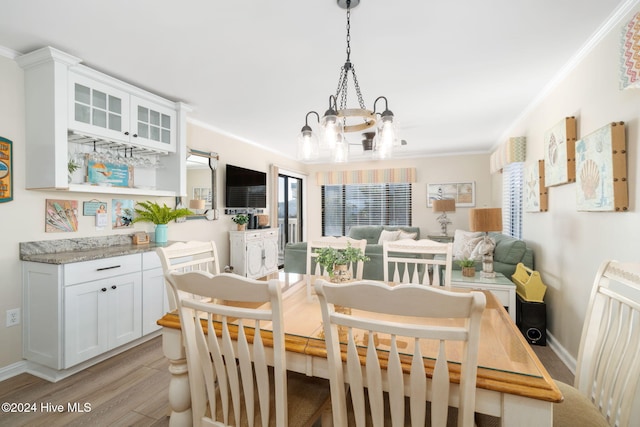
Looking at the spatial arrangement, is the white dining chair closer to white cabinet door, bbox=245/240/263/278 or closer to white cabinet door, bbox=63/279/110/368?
white cabinet door, bbox=63/279/110/368

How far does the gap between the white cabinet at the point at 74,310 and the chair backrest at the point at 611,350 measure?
3.09 meters

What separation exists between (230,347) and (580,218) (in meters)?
2.69

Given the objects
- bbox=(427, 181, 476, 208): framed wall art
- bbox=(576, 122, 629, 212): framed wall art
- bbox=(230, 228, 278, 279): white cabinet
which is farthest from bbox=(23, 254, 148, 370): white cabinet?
bbox=(427, 181, 476, 208): framed wall art

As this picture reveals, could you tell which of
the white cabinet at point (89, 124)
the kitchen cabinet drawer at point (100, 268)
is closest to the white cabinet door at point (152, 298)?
the kitchen cabinet drawer at point (100, 268)

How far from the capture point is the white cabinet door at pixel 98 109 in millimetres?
Result: 2482

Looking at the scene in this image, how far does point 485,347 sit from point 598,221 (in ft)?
5.67

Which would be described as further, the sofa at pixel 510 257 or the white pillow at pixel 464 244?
the white pillow at pixel 464 244

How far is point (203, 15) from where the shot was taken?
1916mm

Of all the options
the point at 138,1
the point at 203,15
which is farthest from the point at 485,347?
the point at 138,1

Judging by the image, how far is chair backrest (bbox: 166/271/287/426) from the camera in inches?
38.4

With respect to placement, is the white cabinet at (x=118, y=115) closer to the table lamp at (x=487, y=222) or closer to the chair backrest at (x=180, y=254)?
the chair backrest at (x=180, y=254)

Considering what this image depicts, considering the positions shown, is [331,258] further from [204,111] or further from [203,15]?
[204,111]

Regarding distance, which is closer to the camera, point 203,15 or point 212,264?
point 203,15

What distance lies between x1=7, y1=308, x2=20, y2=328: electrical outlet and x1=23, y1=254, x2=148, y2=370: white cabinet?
6cm
